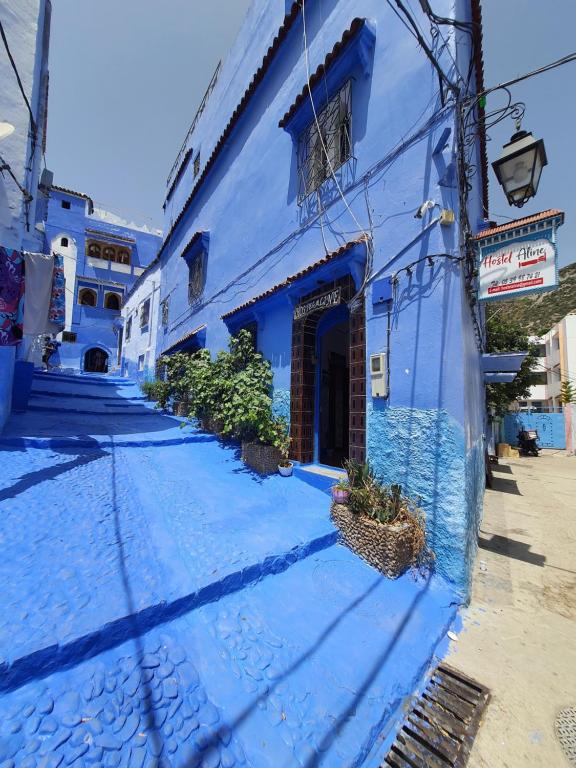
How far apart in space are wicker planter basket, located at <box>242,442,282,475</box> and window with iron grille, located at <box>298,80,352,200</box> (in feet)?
16.2

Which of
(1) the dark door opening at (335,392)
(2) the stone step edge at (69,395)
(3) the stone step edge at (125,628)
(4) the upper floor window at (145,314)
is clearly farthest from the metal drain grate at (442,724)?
(4) the upper floor window at (145,314)

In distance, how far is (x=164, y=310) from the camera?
15.1m

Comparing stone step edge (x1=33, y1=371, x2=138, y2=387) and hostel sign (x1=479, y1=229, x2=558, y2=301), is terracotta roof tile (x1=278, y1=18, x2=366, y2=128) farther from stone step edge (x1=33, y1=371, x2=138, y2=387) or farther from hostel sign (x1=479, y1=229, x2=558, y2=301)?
stone step edge (x1=33, y1=371, x2=138, y2=387)

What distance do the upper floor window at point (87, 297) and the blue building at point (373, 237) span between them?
2339 centimetres

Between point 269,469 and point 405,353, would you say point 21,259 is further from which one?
point 405,353

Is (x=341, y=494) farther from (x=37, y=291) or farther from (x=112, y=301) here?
(x=112, y=301)

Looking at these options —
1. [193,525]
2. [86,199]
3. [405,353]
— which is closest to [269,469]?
[193,525]

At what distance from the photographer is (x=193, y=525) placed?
150 inches

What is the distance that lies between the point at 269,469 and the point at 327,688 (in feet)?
11.8

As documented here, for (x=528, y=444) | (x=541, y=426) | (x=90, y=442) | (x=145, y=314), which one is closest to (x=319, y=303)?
(x=90, y=442)

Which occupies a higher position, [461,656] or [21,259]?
[21,259]

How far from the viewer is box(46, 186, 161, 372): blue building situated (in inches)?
992

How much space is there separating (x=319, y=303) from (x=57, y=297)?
5.23 meters

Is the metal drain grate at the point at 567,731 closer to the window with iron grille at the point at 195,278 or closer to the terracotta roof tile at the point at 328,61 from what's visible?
the terracotta roof tile at the point at 328,61
